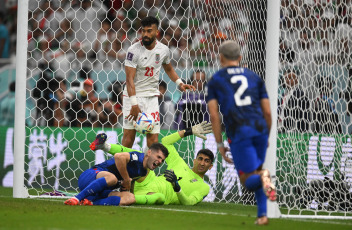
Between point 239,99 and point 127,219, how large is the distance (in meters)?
1.40

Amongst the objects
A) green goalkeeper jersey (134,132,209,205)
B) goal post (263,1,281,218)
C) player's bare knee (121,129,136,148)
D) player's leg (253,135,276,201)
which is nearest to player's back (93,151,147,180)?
green goalkeeper jersey (134,132,209,205)

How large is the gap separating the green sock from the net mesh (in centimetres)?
140

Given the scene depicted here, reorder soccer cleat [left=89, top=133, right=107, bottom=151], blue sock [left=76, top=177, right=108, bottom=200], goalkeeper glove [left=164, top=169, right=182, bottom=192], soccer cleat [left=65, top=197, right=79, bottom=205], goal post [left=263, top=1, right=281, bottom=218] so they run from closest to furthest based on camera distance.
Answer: goal post [left=263, top=1, right=281, bottom=218], soccer cleat [left=65, top=197, right=79, bottom=205], blue sock [left=76, top=177, right=108, bottom=200], goalkeeper glove [left=164, top=169, right=182, bottom=192], soccer cleat [left=89, top=133, right=107, bottom=151]

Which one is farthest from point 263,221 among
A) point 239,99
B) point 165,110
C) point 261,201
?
point 165,110

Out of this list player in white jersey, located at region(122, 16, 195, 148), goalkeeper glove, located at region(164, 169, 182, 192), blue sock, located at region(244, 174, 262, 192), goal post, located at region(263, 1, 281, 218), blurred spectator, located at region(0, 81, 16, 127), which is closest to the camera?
blue sock, located at region(244, 174, 262, 192)

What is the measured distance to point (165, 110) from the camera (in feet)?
35.0

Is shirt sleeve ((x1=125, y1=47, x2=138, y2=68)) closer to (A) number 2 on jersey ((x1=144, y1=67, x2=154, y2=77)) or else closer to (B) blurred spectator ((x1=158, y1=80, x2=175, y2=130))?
(A) number 2 on jersey ((x1=144, y1=67, x2=154, y2=77))

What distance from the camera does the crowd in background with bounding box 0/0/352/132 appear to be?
818 centimetres

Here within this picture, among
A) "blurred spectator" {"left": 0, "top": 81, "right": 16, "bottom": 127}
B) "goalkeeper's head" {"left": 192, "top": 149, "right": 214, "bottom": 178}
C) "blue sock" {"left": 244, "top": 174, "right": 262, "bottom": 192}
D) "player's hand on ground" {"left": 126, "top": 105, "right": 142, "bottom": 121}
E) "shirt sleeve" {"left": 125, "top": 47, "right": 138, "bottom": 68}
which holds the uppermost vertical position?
"shirt sleeve" {"left": 125, "top": 47, "right": 138, "bottom": 68}

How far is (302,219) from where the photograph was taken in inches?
273

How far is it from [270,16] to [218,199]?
3.62 metres

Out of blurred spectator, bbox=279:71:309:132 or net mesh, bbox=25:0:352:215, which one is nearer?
blurred spectator, bbox=279:71:309:132

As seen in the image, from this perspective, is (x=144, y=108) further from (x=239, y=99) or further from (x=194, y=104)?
(x=239, y=99)

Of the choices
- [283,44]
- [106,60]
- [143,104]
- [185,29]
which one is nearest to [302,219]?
[283,44]
